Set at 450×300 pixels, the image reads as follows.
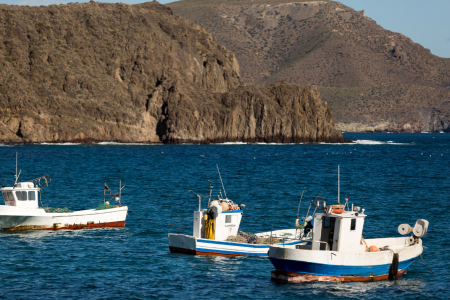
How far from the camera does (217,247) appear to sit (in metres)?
30.0

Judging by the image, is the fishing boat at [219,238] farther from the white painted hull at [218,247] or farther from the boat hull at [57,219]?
the boat hull at [57,219]

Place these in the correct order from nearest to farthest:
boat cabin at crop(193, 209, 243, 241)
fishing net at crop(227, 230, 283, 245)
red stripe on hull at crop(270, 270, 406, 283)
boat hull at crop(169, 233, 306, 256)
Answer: red stripe on hull at crop(270, 270, 406, 283) → boat hull at crop(169, 233, 306, 256) → boat cabin at crop(193, 209, 243, 241) → fishing net at crop(227, 230, 283, 245)

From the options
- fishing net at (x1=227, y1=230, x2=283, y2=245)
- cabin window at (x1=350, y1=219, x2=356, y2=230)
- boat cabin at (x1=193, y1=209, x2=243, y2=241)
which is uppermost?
cabin window at (x1=350, y1=219, x2=356, y2=230)

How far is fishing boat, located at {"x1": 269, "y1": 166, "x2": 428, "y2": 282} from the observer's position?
25.0 metres

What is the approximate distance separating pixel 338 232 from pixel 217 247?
7.26 m

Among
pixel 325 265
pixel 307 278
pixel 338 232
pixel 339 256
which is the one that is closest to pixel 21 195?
pixel 307 278

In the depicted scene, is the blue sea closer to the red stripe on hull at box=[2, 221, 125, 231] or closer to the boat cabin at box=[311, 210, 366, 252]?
the red stripe on hull at box=[2, 221, 125, 231]

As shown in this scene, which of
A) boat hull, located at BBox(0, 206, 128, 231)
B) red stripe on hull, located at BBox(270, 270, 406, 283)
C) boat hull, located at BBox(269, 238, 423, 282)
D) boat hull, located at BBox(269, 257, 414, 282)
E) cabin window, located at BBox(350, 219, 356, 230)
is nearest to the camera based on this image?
boat hull, located at BBox(269, 238, 423, 282)

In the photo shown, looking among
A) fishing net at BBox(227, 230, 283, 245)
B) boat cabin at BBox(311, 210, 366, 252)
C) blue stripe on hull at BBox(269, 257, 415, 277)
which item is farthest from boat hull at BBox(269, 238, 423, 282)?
fishing net at BBox(227, 230, 283, 245)

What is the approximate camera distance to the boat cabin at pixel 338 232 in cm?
2573

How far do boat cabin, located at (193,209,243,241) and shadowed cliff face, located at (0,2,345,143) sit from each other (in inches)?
5134

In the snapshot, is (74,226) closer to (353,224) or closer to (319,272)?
(319,272)

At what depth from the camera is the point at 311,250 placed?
81.4 feet

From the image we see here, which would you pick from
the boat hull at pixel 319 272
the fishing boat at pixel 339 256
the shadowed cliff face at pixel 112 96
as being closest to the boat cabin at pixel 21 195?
the fishing boat at pixel 339 256
